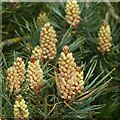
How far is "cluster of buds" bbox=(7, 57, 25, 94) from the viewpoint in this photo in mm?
534

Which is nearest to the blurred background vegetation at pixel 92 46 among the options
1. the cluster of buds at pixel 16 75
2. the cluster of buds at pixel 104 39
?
the cluster of buds at pixel 104 39

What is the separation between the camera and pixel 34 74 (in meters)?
0.52

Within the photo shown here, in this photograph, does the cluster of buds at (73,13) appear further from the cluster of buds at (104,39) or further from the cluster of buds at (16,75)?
the cluster of buds at (16,75)

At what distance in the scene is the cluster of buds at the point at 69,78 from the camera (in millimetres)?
514

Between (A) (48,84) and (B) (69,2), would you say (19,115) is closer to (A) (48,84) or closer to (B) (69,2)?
(A) (48,84)

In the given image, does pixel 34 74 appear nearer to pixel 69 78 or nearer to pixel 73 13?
pixel 69 78

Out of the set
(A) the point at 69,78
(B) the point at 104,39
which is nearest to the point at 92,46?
(B) the point at 104,39

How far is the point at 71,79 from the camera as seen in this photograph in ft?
1.68

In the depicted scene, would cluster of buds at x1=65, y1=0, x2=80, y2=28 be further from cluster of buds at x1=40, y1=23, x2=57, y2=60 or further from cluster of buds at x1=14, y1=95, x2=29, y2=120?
cluster of buds at x1=14, y1=95, x2=29, y2=120

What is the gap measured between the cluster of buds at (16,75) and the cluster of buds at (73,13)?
0.18 metres

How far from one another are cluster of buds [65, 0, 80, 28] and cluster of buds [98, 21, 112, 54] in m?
0.05

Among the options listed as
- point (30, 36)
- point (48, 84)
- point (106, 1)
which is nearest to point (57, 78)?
point (48, 84)

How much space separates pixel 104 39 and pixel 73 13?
0.07 metres

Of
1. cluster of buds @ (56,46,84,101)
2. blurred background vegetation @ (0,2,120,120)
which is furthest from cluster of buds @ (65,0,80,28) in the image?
cluster of buds @ (56,46,84,101)
